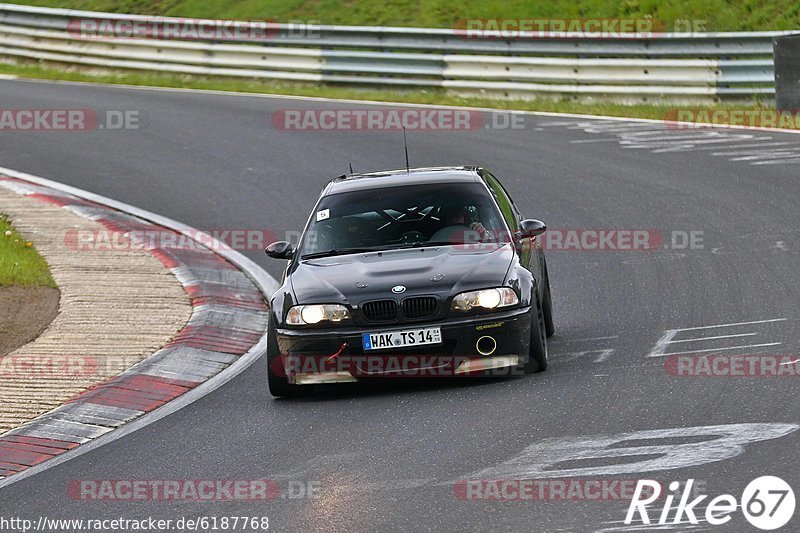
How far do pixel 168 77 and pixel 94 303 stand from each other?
1629 cm

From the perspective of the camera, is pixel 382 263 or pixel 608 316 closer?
pixel 382 263

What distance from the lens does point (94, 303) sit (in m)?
12.5

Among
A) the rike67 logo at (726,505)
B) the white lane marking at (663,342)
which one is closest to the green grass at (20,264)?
the white lane marking at (663,342)

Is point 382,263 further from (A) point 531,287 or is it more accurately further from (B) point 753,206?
(B) point 753,206

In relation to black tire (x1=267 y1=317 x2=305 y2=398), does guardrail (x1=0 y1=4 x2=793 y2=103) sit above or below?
above

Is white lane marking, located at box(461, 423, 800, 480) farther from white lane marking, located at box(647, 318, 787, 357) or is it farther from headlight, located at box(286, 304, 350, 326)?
white lane marking, located at box(647, 318, 787, 357)

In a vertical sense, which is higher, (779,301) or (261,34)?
(261,34)

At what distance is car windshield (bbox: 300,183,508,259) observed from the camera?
10383 millimetres

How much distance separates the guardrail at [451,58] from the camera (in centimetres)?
2184

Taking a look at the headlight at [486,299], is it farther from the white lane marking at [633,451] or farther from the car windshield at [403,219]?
the white lane marking at [633,451]

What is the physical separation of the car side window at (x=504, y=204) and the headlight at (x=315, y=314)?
1865mm

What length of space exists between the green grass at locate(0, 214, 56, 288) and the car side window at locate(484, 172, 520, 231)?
434 cm

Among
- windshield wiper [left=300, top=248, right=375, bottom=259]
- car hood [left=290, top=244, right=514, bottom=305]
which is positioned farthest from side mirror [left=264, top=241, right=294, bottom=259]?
car hood [left=290, top=244, right=514, bottom=305]

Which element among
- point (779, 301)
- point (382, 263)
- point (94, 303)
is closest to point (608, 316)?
point (779, 301)
